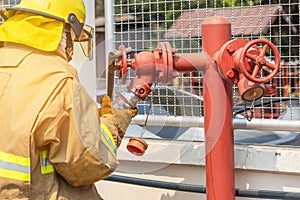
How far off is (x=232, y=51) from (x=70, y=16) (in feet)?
2.32

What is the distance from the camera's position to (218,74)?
8.15 ft

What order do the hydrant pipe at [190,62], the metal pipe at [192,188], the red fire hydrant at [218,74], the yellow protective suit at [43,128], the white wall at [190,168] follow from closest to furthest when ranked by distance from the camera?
the yellow protective suit at [43,128]
the red fire hydrant at [218,74]
the hydrant pipe at [190,62]
the metal pipe at [192,188]
the white wall at [190,168]

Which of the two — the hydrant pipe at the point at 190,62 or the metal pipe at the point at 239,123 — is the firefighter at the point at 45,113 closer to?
the hydrant pipe at the point at 190,62

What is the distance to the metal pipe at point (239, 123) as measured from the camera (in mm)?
2771

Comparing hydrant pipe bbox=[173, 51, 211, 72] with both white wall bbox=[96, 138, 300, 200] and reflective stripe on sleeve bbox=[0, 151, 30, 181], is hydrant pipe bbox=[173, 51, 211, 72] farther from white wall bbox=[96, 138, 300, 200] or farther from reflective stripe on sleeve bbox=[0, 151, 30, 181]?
reflective stripe on sleeve bbox=[0, 151, 30, 181]

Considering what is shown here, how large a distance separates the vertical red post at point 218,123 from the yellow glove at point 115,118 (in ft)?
1.27

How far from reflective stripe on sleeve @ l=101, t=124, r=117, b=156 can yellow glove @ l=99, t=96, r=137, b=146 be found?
0.08 ft

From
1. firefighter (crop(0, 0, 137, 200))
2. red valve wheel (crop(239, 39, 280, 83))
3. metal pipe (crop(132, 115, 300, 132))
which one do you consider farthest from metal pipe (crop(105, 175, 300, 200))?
firefighter (crop(0, 0, 137, 200))

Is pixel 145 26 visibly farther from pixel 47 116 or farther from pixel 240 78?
pixel 47 116

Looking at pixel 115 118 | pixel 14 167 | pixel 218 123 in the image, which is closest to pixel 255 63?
pixel 218 123

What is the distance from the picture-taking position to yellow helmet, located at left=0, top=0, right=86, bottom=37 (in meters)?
2.13

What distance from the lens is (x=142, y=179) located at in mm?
3051

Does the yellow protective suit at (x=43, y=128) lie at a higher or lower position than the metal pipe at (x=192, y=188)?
higher

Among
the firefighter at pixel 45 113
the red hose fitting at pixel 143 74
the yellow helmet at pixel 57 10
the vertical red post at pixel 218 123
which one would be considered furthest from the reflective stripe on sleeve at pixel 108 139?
the vertical red post at pixel 218 123
